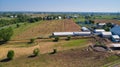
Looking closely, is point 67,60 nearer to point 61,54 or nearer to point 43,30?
point 61,54

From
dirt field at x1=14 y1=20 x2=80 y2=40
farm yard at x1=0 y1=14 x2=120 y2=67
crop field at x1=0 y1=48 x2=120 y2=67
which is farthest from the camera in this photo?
dirt field at x1=14 y1=20 x2=80 y2=40

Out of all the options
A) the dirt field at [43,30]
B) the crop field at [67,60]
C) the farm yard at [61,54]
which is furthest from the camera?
the dirt field at [43,30]

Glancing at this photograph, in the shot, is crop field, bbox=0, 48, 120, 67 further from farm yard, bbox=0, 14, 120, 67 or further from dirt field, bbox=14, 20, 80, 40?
dirt field, bbox=14, 20, 80, 40

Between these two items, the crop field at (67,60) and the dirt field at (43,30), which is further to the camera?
the dirt field at (43,30)

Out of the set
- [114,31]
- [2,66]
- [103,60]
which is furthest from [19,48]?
[114,31]

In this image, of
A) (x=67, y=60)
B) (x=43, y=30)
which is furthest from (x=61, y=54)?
(x=43, y=30)

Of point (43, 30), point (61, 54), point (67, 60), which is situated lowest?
point (43, 30)

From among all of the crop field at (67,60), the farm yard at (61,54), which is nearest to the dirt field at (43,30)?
the farm yard at (61,54)

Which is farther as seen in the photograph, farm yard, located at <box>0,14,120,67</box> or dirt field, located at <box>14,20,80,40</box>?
dirt field, located at <box>14,20,80,40</box>

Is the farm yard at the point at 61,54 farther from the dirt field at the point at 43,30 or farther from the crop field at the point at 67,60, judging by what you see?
the dirt field at the point at 43,30

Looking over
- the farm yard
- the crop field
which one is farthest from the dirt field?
the crop field

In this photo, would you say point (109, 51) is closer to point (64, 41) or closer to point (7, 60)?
point (64, 41)
